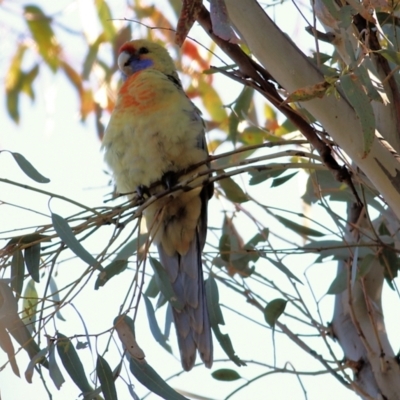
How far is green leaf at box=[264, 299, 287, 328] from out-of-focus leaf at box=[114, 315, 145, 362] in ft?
1.69

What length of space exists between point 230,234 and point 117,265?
0.66 m

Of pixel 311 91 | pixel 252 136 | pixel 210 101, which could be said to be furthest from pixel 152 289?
pixel 210 101

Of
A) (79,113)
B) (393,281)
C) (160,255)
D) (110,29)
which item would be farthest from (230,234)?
(79,113)

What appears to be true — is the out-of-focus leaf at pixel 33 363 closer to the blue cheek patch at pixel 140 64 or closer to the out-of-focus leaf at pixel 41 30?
the blue cheek patch at pixel 140 64

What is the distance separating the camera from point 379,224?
2.17 m

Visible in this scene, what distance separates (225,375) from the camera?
1990mm

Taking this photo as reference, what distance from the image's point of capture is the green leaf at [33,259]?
5.21 feet

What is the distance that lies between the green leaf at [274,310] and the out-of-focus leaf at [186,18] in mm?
794

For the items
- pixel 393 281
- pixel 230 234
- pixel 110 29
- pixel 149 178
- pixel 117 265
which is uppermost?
pixel 110 29

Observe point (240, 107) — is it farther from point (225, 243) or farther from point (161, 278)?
point (161, 278)

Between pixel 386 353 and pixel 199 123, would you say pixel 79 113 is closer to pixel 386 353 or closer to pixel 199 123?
pixel 199 123

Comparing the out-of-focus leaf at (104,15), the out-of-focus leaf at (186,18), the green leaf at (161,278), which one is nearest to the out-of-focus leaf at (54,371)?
the green leaf at (161,278)

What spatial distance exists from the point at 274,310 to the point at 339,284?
232 mm

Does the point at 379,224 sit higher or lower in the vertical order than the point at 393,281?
higher
